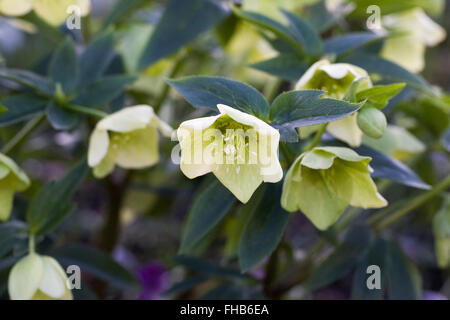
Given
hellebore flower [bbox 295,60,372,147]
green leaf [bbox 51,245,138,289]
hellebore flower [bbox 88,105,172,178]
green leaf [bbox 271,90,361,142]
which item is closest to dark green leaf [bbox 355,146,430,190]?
hellebore flower [bbox 295,60,372,147]

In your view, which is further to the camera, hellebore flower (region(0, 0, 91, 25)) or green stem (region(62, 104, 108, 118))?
hellebore flower (region(0, 0, 91, 25))

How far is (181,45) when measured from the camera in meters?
0.80

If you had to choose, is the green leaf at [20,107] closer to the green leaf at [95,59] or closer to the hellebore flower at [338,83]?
the green leaf at [95,59]

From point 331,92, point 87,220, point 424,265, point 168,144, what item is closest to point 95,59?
point 168,144

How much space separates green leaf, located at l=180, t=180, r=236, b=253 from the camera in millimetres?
626

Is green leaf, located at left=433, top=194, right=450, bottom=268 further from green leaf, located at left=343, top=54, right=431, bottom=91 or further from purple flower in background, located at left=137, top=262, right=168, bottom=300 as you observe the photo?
purple flower in background, located at left=137, top=262, right=168, bottom=300

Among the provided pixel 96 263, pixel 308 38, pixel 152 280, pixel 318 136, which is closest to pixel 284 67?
pixel 308 38

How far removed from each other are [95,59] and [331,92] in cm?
35

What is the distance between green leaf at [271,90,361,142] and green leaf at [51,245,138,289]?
13.9 inches

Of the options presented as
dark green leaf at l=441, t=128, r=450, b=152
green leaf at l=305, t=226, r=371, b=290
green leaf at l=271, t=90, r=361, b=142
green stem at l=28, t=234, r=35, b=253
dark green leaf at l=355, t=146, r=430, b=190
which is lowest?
green leaf at l=305, t=226, r=371, b=290

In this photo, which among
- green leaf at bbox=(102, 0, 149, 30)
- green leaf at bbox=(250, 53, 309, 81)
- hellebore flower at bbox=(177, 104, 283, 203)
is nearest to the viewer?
hellebore flower at bbox=(177, 104, 283, 203)

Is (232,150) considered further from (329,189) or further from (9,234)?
(9,234)

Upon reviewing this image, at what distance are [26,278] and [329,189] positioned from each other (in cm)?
37
